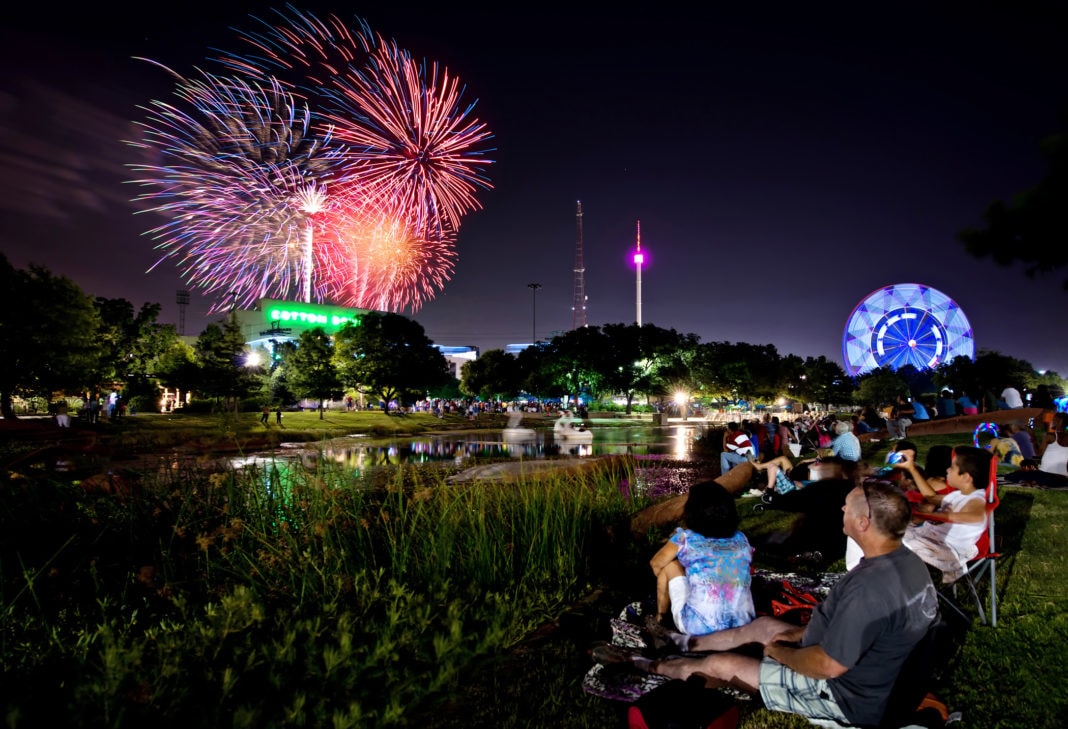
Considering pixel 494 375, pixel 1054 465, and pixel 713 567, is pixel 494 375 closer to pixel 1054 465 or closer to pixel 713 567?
pixel 1054 465

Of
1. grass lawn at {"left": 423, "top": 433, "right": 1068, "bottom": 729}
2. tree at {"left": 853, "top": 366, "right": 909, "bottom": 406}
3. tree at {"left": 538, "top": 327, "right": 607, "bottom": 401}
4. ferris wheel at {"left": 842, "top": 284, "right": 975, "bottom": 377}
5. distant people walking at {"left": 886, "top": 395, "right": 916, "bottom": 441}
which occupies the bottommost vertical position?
grass lawn at {"left": 423, "top": 433, "right": 1068, "bottom": 729}

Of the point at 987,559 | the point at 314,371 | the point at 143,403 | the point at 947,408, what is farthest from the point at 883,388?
the point at 143,403

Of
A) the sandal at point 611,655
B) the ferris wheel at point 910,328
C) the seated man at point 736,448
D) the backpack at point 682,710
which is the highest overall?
the ferris wheel at point 910,328

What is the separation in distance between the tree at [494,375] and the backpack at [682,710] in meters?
71.8

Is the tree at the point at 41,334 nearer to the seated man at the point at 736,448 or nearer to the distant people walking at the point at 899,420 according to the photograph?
the seated man at the point at 736,448

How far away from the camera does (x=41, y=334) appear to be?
29.0 m

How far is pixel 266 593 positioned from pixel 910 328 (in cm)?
7834

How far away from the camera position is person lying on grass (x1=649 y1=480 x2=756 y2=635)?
390cm

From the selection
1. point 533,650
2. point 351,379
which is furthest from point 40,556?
point 351,379

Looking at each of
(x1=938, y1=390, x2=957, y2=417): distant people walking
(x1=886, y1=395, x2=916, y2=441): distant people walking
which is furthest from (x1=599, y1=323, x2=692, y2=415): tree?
(x1=886, y1=395, x2=916, y2=441): distant people walking

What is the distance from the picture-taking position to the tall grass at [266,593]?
2742 mm

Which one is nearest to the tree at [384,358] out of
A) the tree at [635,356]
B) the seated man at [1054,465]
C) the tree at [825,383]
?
the tree at [635,356]

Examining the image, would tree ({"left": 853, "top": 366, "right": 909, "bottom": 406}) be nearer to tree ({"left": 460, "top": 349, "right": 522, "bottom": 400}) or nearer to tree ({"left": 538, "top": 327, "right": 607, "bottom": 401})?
tree ({"left": 538, "top": 327, "right": 607, "bottom": 401})

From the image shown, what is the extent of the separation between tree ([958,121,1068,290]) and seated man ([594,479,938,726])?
764cm
